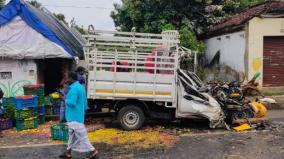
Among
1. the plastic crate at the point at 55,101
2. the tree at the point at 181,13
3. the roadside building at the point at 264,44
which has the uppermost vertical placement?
the tree at the point at 181,13

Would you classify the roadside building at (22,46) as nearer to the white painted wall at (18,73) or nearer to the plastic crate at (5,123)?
the white painted wall at (18,73)

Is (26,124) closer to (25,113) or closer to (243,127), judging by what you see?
(25,113)

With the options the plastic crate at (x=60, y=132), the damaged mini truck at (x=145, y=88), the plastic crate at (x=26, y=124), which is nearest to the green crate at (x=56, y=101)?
the plastic crate at (x=26, y=124)

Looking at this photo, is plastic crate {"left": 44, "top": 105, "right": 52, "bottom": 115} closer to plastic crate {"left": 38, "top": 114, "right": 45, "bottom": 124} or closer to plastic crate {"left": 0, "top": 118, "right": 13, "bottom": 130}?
plastic crate {"left": 38, "top": 114, "right": 45, "bottom": 124}

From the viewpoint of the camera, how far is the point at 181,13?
78.7 feet

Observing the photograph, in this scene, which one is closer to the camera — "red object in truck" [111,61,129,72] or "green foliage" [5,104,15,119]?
"red object in truck" [111,61,129,72]

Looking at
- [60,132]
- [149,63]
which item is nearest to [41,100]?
[60,132]

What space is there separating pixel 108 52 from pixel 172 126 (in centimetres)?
268

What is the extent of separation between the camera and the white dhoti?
877 cm

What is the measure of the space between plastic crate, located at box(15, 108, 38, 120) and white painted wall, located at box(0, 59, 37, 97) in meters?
A: 2.82

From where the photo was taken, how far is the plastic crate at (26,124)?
11898 millimetres

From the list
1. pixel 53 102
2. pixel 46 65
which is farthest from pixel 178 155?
pixel 46 65

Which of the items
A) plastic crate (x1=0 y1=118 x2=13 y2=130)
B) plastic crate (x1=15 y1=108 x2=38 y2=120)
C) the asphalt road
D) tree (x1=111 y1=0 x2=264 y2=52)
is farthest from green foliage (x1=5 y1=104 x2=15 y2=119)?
tree (x1=111 y1=0 x2=264 y2=52)

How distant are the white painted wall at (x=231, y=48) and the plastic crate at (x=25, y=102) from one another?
33.3 ft
